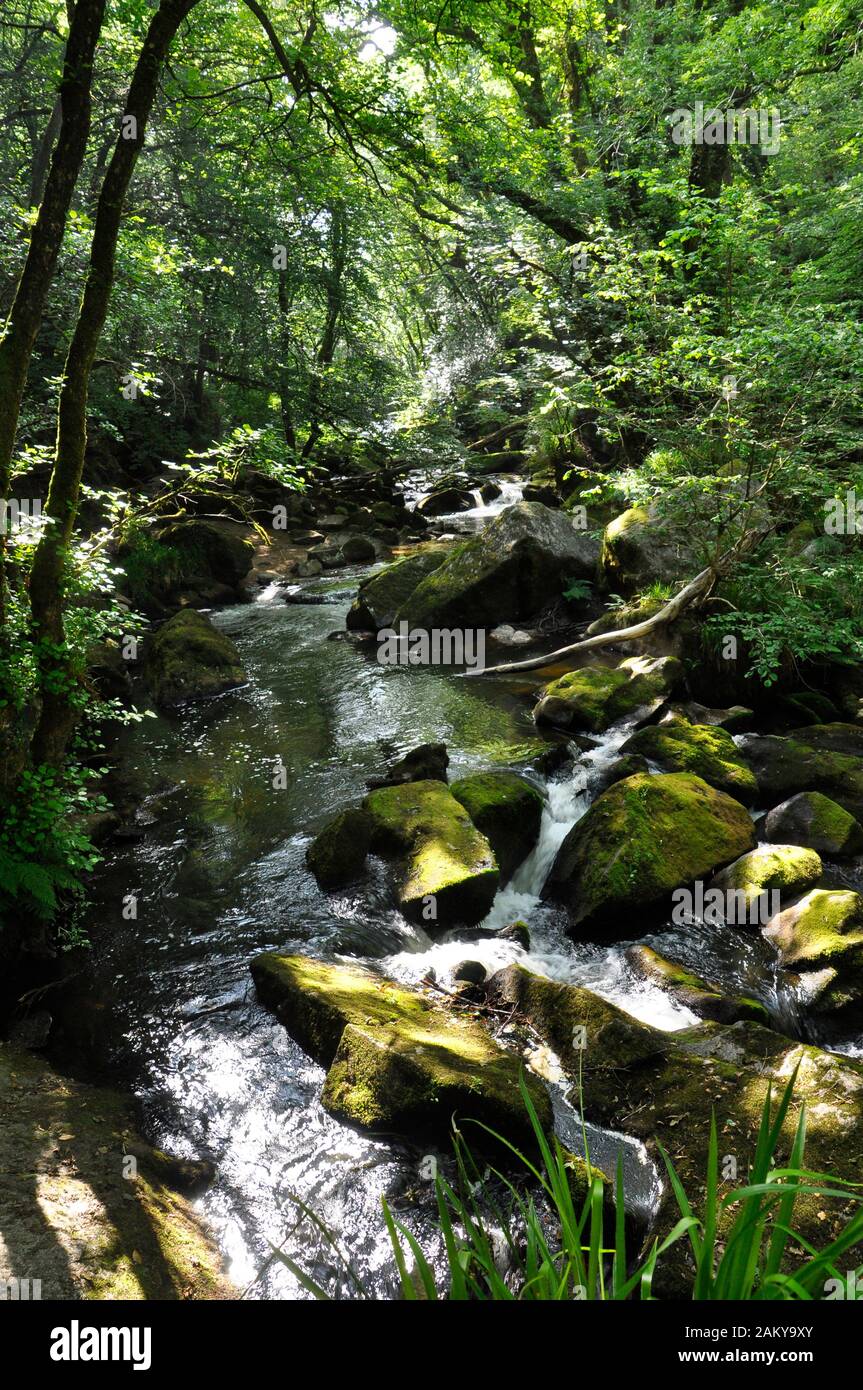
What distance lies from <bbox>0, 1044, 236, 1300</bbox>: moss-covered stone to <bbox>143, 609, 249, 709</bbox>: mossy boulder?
6480 mm

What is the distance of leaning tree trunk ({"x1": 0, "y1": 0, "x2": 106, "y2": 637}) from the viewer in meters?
3.94

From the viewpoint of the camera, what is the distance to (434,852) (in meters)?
5.48

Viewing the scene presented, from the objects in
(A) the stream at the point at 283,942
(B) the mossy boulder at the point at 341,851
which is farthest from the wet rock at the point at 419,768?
(B) the mossy boulder at the point at 341,851

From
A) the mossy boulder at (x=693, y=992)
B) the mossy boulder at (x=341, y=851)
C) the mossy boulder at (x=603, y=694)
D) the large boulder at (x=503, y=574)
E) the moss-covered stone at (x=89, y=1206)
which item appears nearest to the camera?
the moss-covered stone at (x=89, y=1206)

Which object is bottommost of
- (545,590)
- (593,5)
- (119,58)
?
(545,590)

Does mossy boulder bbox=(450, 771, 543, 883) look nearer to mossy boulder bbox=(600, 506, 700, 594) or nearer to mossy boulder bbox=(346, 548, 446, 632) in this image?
mossy boulder bbox=(600, 506, 700, 594)

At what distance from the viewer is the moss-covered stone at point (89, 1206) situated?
247 cm

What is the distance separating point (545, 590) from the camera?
38.5 feet

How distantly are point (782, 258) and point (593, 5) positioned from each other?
5232 millimetres

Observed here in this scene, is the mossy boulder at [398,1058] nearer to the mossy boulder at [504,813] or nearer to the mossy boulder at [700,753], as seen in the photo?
the mossy boulder at [504,813]

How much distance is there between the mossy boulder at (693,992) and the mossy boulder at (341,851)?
2274mm

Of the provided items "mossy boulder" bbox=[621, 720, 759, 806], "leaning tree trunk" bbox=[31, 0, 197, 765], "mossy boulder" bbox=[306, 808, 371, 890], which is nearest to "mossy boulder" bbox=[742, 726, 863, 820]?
"mossy boulder" bbox=[621, 720, 759, 806]
